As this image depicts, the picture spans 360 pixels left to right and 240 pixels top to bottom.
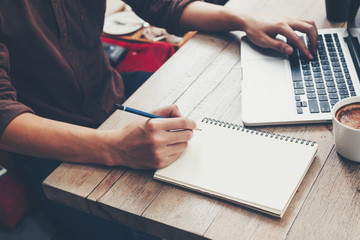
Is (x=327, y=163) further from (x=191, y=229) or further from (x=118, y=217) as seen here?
(x=118, y=217)

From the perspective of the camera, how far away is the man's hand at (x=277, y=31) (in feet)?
3.33

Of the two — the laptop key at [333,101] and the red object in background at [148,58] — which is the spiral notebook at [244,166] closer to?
the laptop key at [333,101]

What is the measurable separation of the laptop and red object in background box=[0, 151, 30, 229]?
0.99m

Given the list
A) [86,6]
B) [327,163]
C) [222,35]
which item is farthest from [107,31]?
[327,163]

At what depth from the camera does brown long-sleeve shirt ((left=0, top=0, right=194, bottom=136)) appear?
1000 mm

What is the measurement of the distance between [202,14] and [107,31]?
113cm

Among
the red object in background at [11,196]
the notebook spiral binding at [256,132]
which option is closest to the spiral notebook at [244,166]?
the notebook spiral binding at [256,132]

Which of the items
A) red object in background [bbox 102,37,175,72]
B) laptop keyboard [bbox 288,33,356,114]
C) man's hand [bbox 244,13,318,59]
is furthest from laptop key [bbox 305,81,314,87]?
red object in background [bbox 102,37,175,72]

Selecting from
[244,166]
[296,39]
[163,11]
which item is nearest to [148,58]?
[163,11]

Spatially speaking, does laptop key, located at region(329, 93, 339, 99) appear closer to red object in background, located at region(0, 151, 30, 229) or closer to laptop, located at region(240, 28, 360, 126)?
laptop, located at region(240, 28, 360, 126)

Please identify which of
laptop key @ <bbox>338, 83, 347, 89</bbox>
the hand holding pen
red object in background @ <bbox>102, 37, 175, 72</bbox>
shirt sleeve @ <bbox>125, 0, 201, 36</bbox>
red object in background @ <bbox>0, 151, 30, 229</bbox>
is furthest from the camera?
red object in background @ <bbox>102, 37, 175, 72</bbox>

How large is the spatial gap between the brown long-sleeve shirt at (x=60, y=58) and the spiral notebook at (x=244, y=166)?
1.35 feet

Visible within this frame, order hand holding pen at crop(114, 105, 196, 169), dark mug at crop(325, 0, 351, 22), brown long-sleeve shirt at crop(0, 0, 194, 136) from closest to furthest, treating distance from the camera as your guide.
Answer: hand holding pen at crop(114, 105, 196, 169)
brown long-sleeve shirt at crop(0, 0, 194, 136)
dark mug at crop(325, 0, 351, 22)

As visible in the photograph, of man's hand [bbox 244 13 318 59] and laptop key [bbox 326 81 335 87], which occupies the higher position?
man's hand [bbox 244 13 318 59]
